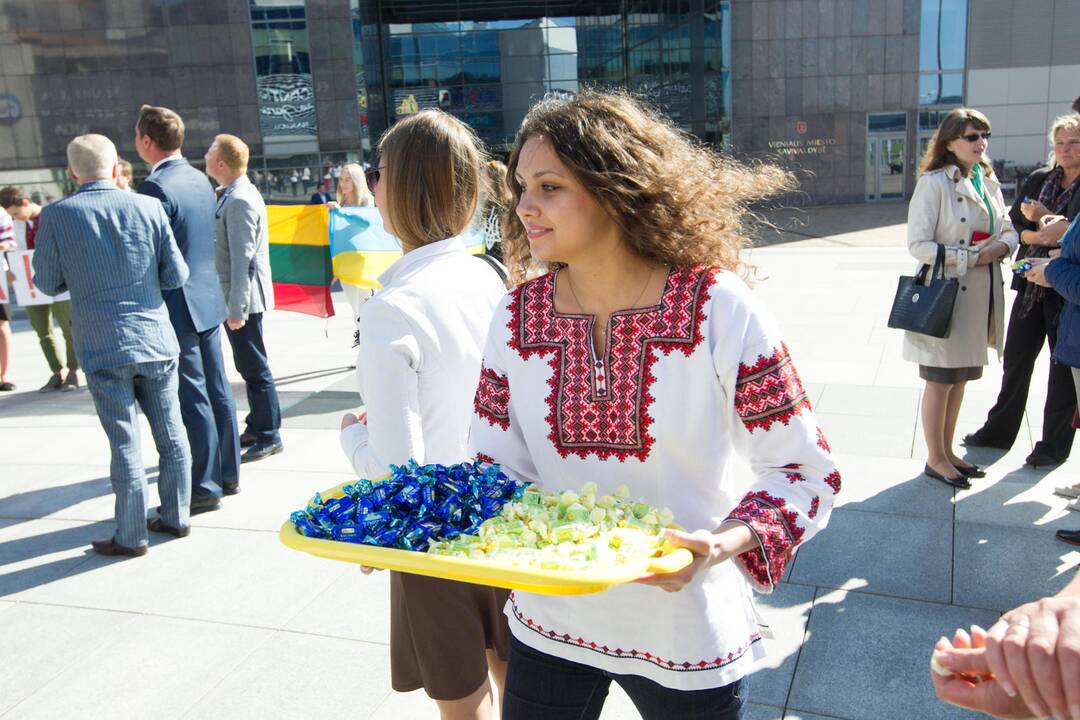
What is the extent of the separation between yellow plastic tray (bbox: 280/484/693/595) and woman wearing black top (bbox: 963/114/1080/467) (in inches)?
168

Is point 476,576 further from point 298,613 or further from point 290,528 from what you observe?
point 298,613

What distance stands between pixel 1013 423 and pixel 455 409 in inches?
173

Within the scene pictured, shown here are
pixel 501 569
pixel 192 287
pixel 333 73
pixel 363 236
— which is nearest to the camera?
pixel 501 569

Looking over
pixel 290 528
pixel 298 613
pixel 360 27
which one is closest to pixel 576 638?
pixel 290 528

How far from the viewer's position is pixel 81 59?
27.8 metres

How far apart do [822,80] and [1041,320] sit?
27381 millimetres

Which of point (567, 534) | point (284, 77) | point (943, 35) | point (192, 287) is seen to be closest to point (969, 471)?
point (567, 534)

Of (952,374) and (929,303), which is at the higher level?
(929,303)

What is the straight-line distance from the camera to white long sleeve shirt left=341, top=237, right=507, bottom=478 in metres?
2.19

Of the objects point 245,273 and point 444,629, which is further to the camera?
point 245,273

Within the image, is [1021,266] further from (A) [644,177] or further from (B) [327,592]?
(B) [327,592]

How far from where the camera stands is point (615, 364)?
1.88m

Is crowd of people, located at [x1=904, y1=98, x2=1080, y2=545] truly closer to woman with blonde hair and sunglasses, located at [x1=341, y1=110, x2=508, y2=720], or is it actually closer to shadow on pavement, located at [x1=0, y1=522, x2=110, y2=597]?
woman with blonde hair and sunglasses, located at [x1=341, y1=110, x2=508, y2=720]

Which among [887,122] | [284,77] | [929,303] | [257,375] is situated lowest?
[257,375]
